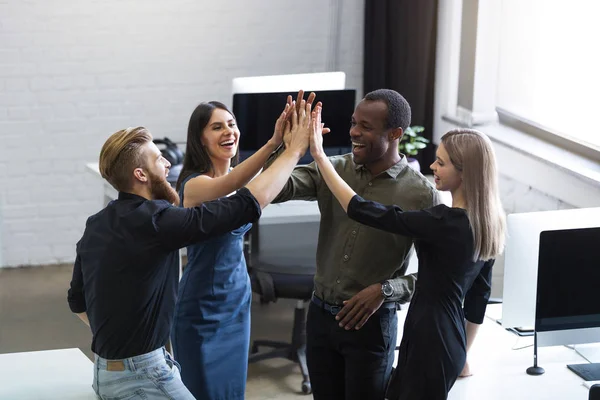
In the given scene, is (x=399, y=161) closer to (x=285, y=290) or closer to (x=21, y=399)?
(x=21, y=399)

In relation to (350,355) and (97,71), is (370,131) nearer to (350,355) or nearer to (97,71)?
(350,355)

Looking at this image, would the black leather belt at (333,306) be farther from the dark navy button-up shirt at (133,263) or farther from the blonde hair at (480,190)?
→ the dark navy button-up shirt at (133,263)

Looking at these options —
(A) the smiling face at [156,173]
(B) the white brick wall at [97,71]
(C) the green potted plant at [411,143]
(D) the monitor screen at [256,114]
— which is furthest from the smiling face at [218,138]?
(B) the white brick wall at [97,71]

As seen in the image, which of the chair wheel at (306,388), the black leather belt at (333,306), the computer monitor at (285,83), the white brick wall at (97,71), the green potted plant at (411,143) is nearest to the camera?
the black leather belt at (333,306)

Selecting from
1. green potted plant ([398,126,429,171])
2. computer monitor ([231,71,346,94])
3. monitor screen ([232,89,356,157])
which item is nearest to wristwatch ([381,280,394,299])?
monitor screen ([232,89,356,157])

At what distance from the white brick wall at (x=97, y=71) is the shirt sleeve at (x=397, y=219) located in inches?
136

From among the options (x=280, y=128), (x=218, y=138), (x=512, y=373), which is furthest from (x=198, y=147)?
(x=512, y=373)

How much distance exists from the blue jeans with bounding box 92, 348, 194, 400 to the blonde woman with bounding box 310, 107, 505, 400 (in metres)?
0.61

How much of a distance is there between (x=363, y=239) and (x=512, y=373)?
630mm

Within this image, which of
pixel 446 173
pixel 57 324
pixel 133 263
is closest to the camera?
pixel 133 263

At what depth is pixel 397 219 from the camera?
88.2 inches

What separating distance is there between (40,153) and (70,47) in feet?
2.20

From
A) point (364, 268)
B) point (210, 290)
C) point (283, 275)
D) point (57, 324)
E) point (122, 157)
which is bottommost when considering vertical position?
point (57, 324)

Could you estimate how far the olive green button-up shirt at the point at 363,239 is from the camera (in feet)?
7.90
